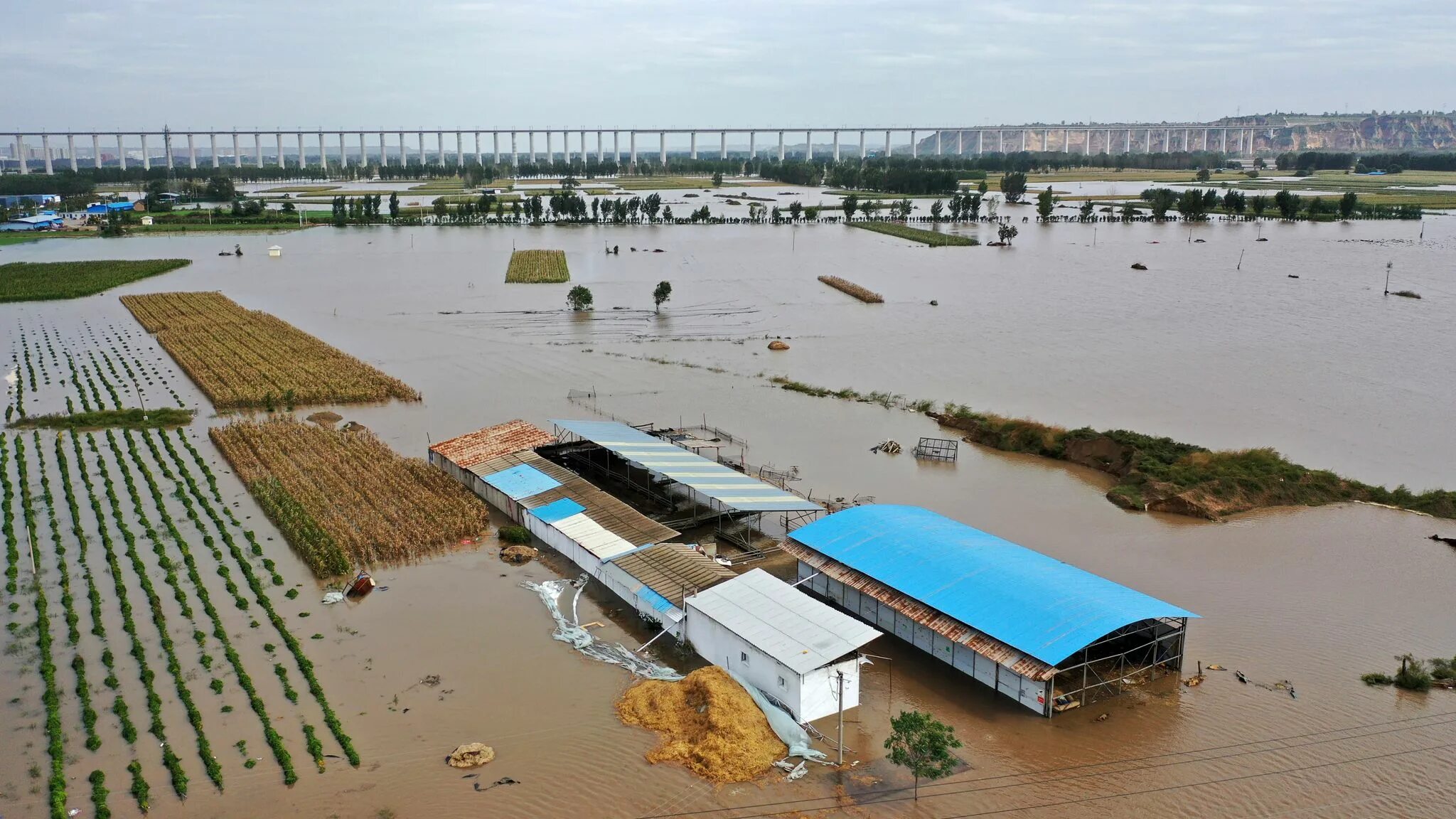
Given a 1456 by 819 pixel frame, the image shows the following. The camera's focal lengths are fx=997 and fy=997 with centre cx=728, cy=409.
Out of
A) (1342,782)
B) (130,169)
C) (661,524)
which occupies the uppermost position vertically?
(130,169)

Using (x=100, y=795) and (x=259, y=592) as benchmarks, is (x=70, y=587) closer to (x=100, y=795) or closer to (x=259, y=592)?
(x=259, y=592)

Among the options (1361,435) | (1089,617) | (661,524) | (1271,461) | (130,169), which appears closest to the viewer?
(1089,617)

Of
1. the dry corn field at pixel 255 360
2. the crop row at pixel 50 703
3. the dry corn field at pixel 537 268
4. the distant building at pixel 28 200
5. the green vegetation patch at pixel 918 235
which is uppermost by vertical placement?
the distant building at pixel 28 200

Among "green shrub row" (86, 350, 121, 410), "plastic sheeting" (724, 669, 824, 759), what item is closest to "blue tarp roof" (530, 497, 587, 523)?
"plastic sheeting" (724, 669, 824, 759)

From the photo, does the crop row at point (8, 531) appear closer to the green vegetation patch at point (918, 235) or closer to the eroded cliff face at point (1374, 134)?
the green vegetation patch at point (918, 235)

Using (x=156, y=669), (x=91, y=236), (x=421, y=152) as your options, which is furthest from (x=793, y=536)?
(x=421, y=152)

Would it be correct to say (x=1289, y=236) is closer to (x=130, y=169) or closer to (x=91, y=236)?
(x=91, y=236)

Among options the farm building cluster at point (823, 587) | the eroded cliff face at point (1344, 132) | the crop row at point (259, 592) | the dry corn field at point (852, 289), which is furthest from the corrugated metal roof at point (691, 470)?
the eroded cliff face at point (1344, 132)

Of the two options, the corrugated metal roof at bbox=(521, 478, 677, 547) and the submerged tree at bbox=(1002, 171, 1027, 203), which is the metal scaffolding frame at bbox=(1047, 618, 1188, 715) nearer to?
the corrugated metal roof at bbox=(521, 478, 677, 547)
